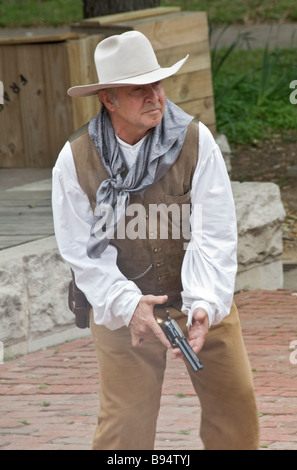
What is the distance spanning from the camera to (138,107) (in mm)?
3496

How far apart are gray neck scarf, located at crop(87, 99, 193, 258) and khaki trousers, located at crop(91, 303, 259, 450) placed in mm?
345

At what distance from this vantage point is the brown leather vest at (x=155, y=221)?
3.51 meters

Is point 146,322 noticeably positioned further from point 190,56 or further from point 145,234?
point 190,56

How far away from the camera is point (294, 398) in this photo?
205 inches

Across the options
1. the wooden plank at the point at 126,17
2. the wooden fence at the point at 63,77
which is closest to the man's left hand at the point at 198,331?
the wooden fence at the point at 63,77

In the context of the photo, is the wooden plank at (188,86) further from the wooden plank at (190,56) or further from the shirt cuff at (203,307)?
the shirt cuff at (203,307)

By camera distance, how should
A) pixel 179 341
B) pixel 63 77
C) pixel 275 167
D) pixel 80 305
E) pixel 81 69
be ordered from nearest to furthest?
pixel 179 341
pixel 80 305
pixel 81 69
pixel 63 77
pixel 275 167

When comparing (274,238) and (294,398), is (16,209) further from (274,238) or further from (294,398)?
(294,398)

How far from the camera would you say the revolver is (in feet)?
10.8

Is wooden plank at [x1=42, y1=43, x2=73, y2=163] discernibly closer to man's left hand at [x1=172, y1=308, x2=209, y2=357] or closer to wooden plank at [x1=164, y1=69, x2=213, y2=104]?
wooden plank at [x1=164, y1=69, x2=213, y2=104]

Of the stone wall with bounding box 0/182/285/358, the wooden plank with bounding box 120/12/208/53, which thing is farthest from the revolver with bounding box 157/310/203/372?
the wooden plank with bounding box 120/12/208/53

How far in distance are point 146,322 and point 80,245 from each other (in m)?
0.39

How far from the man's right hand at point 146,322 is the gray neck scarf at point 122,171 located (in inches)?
10.6

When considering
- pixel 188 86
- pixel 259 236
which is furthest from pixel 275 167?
pixel 259 236
